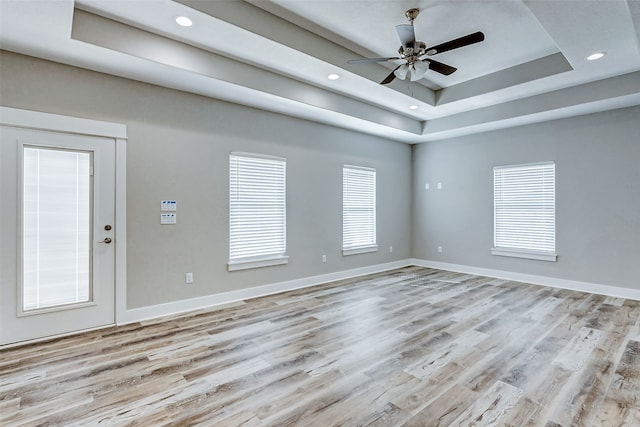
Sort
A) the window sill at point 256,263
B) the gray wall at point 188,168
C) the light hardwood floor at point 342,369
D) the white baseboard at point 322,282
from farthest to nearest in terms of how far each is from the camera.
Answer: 1. the window sill at point 256,263
2. the white baseboard at point 322,282
3. the gray wall at point 188,168
4. the light hardwood floor at point 342,369

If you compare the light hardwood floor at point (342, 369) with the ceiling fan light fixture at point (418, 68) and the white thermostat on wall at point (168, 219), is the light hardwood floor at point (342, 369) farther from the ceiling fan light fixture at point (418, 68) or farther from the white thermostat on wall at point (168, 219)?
the ceiling fan light fixture at point (418, 68)

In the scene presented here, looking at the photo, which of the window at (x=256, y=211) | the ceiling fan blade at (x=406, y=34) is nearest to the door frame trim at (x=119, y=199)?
the window at (x=256, y=211)

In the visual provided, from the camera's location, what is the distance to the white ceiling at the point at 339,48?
2.91 meters

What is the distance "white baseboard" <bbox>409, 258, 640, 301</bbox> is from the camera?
4855 millimetres

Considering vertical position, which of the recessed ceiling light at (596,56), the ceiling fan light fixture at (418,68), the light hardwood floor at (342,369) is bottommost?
the light hardwood floor at (342,369)

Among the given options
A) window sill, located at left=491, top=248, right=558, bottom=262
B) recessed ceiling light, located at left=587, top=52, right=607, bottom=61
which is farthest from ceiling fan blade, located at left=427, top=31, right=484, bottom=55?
window sill, located at left=491, top=248, right=558, bottom=262

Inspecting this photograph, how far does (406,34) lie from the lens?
312 cm

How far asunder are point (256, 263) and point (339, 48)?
3.17 metres

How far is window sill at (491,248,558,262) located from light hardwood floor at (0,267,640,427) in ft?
4.30

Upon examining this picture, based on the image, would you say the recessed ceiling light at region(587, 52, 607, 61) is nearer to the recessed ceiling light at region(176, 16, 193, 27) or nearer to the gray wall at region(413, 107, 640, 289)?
the gray wall at region(413, 107, 640, 289)

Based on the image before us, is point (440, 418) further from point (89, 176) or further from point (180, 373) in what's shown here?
point (89, 176)

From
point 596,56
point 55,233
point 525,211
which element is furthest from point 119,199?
point 525,211

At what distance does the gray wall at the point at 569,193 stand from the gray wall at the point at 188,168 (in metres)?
2.70

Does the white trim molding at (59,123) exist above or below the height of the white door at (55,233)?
above
